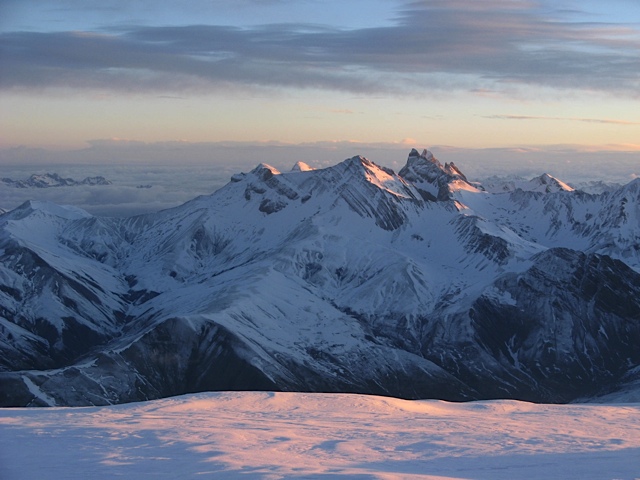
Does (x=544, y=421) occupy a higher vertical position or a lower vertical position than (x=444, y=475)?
lower

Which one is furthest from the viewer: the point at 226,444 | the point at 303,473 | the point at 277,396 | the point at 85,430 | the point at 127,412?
the point at 277,396

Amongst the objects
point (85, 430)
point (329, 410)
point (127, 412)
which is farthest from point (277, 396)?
point (85, 430)

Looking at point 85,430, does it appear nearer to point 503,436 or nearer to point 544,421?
point 503,436

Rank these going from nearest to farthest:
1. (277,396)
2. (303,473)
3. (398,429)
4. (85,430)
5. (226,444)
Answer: (303,473) → (226,444) → (85,430) → (398,429) → (277,396)

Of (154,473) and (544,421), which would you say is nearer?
(154,473)

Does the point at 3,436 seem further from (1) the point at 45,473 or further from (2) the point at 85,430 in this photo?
(1) the point at 45,473

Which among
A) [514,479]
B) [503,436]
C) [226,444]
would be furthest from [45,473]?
[503,436]
